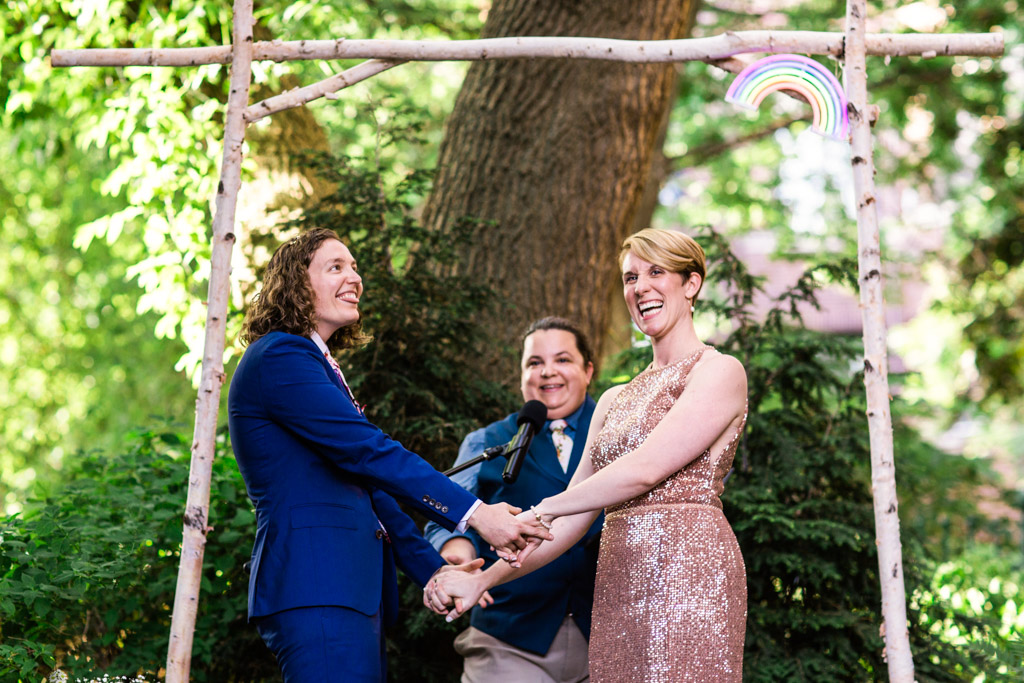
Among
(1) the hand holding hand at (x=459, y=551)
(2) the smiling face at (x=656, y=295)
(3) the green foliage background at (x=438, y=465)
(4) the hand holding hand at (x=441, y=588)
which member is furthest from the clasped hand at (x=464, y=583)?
(3) the green foliage background at (x=438, y=465)

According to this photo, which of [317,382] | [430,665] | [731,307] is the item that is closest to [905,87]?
[731,307]

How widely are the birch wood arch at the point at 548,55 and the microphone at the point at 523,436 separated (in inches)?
38.0

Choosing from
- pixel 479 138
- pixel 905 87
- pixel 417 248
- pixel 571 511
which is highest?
pixel 905 87

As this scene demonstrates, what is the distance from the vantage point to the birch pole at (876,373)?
2879 millimetres

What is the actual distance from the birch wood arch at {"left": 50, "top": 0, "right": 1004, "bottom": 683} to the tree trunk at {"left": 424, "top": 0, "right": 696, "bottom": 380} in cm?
247

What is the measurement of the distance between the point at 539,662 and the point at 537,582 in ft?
0.91

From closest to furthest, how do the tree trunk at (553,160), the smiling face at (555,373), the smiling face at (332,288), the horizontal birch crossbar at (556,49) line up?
the smiling face at (332,288)
the horizontal birch crossbar at (556,49)
the smiling face at (555,373)
the tree trunk at (553,160)

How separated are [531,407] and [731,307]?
1.95m

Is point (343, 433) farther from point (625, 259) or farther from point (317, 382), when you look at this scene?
point (625, 259)

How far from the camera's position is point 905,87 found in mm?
11836

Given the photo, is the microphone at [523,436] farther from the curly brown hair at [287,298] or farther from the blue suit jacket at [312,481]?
the curly brown hair at [287,298]

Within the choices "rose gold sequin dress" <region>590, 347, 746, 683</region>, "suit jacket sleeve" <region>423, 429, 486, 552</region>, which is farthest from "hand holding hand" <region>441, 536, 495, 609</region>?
"rose gold sequin dress" <region>590, 347, 746, 683</region>

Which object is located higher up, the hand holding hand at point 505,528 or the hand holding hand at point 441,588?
the hand holding hand at point 505,528

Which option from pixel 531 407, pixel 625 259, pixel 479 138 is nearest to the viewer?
pixel 625 259
